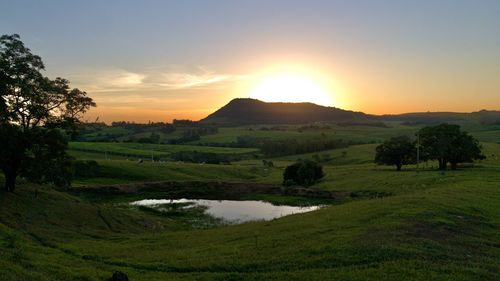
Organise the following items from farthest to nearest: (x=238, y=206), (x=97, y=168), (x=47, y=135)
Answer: (x=97, y=168)
(x=238, y=206)
(x=47, y=135)

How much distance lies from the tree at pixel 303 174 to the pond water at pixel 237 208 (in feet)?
58.3

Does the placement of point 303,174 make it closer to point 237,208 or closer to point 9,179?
point 237,208

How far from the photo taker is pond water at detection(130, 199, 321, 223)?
7050cm

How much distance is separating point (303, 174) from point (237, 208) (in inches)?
1090

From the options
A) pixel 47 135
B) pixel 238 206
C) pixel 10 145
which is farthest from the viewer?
pixel 238 206

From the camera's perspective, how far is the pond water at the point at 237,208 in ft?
231

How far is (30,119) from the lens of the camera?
53000mm

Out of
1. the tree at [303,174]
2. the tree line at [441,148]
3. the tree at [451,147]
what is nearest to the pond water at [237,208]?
the tree at [303,174]

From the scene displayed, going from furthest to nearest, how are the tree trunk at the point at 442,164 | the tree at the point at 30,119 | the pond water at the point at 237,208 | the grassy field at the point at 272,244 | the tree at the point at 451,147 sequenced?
the tree trunk at the point at 442,164 < the tree at the point at 451,147 < the pond water at the point at 237,208 < the tree at the point at 30,119 < the grassy field at the point at 272,244

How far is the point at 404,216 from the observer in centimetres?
3619

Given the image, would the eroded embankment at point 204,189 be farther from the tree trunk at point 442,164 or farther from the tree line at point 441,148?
the tree trunk at point 442,164

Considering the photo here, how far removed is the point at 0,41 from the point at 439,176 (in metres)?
69.9

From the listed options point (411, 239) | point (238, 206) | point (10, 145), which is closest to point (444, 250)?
point (411, 239)

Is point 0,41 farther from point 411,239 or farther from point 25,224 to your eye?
point 411,239
